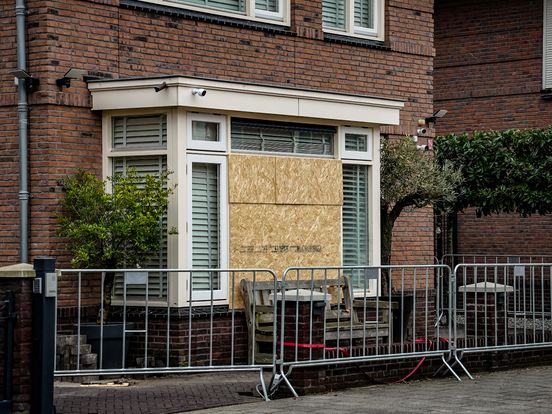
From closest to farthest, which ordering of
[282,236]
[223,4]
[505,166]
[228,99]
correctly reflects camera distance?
1. [228,99]
2. [282,236]
3. [223,4]
4. [505,166]

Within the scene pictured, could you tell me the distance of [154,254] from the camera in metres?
14.8

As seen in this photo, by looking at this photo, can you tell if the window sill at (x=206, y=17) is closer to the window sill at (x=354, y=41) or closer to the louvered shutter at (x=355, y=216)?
the window sill at (x=354, y=41)

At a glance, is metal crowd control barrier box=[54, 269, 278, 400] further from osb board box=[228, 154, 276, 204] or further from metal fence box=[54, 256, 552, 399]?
osb board box=[228, 154, 276, 204]

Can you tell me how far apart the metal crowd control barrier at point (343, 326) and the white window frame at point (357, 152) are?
4.97 ft

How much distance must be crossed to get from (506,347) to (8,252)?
5.71m

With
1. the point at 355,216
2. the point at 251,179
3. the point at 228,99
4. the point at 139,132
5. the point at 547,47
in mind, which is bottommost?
the point at 355,216

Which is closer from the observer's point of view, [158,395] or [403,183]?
[158,395]

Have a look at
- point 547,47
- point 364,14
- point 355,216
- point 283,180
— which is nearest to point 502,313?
point 355,216

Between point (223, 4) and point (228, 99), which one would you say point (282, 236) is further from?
point (223, 4)

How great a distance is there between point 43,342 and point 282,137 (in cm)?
611

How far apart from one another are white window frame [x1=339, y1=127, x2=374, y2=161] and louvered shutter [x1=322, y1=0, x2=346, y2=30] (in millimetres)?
1663

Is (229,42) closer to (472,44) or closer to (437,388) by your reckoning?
(437,388)

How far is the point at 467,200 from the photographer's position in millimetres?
20734

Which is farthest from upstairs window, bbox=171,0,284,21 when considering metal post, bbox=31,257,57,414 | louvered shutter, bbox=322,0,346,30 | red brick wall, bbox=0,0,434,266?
metal post, bbox=31,257,57,414
